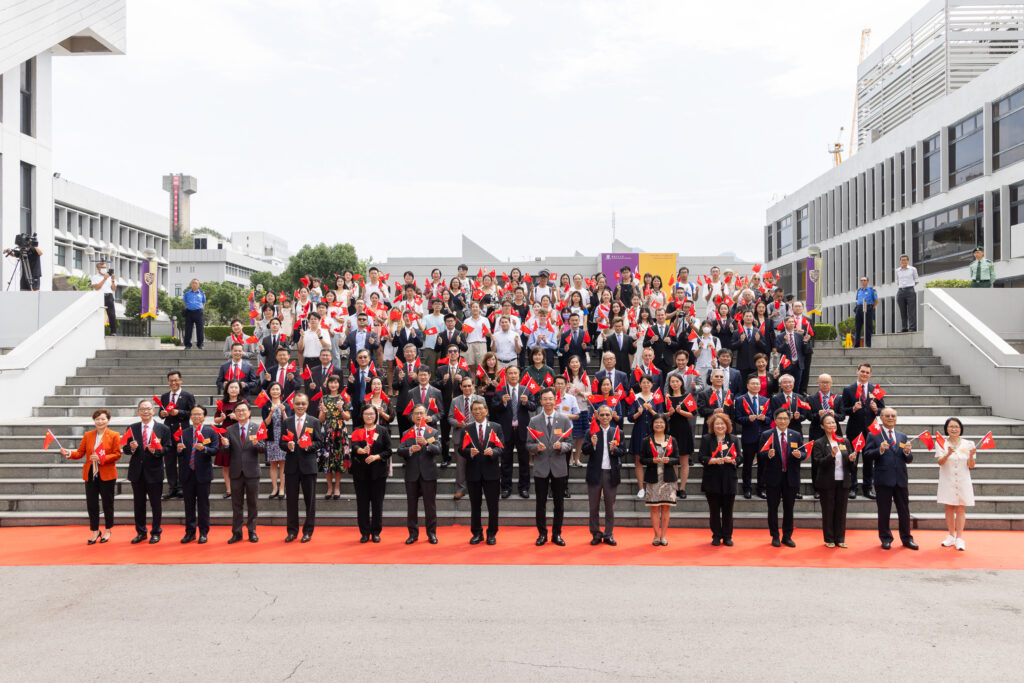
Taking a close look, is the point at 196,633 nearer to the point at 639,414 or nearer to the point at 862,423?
the point at 639,414

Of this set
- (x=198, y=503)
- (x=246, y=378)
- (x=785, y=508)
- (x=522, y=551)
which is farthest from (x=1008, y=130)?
(x=198, y=503)

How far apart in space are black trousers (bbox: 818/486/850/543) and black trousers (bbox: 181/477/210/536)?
8.28 metres

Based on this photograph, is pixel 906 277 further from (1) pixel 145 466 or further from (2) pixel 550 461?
(1) pixel 145 466

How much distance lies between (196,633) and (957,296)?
16.8 m

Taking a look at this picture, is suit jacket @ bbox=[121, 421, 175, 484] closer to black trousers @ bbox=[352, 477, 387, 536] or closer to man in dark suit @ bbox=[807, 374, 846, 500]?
black trousers @ bbox=[352, 477, 387, 536]

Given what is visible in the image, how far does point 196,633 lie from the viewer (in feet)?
20.7

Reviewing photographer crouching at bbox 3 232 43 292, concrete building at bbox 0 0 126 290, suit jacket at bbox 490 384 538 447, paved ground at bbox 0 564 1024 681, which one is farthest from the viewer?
concrete building at bbox 0 0 126 290

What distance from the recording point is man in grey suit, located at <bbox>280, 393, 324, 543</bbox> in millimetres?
9961

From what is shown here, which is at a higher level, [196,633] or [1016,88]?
[1016,88]

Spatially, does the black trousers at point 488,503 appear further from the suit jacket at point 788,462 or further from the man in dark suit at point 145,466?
the man in dark suit at point 145,466

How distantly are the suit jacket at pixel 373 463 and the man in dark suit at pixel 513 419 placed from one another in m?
1.83

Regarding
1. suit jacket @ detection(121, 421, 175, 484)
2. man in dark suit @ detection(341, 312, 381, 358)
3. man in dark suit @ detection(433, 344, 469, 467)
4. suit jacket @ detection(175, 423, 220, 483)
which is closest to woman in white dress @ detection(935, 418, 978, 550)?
man in dark suit @ detection(433, 344, 469, 467)

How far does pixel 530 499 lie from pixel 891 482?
4955 millimetres

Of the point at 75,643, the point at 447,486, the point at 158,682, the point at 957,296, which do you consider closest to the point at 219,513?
the point at 447,486
